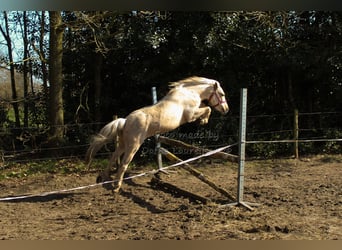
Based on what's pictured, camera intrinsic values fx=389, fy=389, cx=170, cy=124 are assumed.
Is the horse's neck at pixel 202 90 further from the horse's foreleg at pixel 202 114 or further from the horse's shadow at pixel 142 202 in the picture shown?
the horse's shadow at pixel 142 202

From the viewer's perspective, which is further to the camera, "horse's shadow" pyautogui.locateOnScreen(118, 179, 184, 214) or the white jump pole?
"horse's shadow" pyautogui.locateOnScreen(118, 179, 184, 214)

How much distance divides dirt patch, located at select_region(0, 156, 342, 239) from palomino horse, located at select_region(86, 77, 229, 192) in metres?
0.70

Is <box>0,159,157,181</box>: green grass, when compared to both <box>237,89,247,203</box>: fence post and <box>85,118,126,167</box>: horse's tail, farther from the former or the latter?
<box>237,89,247,203</box>: fence post

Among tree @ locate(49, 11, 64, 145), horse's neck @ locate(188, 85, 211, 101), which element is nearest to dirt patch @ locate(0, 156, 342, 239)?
horse's neck @ locate(188, 85, 211, 101)

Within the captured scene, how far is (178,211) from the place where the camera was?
498cm

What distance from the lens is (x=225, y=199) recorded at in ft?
18.0

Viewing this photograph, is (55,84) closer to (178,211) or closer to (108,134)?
(108,134)

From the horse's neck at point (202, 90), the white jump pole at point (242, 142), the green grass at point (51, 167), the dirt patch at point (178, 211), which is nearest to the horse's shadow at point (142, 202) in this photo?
the dirt patch at point (178, 211)

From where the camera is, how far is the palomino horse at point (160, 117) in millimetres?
5656

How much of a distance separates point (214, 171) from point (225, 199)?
2.78 meters

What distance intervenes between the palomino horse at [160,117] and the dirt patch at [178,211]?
70 cm

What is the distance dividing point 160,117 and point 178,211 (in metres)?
1.41

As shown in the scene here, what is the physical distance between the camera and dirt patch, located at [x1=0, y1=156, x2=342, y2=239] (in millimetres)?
4102

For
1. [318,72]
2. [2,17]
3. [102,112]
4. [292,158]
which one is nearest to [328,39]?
[318,72]
